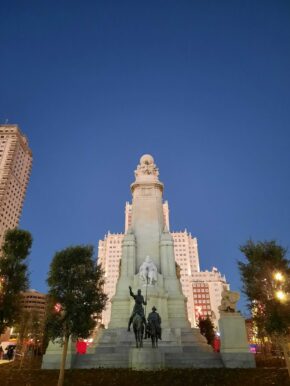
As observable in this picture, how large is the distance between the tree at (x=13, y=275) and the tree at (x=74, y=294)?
4487 mm

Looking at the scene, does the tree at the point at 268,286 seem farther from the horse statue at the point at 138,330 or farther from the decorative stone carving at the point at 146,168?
the decorative stone carving at the point at 146,168

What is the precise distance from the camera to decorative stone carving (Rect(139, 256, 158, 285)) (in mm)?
28562

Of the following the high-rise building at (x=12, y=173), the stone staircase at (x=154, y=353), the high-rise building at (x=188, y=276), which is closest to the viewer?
the stone staircase at (x=154, y=353)

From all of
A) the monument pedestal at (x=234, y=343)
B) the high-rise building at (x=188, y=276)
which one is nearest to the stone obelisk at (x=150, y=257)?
the monument pedestal at (x=234, y=343)

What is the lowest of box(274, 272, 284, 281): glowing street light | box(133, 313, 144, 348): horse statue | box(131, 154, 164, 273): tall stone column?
box(133, 313, 144, 348): horse statue

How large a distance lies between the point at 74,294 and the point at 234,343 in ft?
35.6

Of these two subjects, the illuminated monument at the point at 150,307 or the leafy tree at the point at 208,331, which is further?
the leafy tree at the point at 208,331

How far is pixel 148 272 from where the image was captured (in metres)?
29.2

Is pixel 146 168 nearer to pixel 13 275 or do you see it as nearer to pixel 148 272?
pixel 148 272

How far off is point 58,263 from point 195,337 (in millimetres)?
14674

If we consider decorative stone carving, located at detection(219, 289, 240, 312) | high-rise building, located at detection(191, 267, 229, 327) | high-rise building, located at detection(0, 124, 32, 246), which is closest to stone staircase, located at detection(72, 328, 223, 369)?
decorative stone carving, located at detection(219, 289, 240, 312)

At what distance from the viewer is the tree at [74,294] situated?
15969 millimetres

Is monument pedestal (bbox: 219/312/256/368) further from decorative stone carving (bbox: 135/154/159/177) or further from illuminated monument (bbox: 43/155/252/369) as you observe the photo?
decorative stone carving (bbox: 135/154/159/177)

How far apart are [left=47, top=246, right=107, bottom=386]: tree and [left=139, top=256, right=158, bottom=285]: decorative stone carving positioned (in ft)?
35.4
